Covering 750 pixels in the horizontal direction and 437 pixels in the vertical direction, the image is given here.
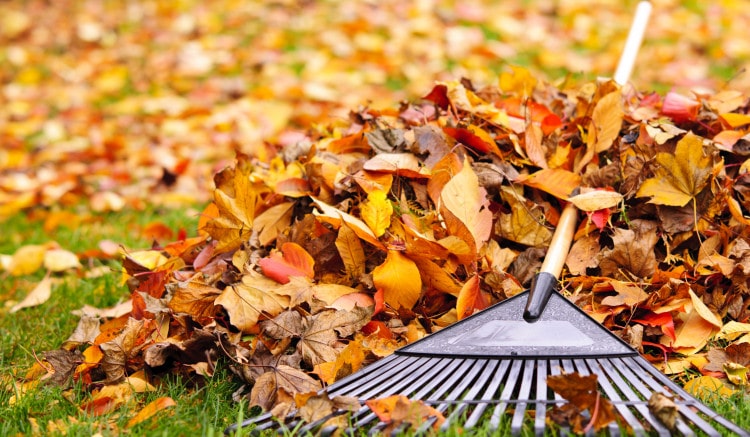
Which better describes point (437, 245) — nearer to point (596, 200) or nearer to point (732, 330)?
point (596, 200)

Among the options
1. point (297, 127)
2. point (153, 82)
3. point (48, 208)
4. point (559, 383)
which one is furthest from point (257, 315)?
point (153, 82)

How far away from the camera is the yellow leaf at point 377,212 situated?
1.78 m

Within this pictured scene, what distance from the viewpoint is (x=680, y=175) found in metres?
1.80

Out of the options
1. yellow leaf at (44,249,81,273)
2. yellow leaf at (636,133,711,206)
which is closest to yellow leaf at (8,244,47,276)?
yellow leaf at (44,249,81,273)

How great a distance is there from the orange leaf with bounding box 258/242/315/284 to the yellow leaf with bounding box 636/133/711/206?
862 mm

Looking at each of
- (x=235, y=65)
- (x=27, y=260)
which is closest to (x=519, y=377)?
(x=27, y=260)

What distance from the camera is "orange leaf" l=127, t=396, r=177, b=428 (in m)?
1.49

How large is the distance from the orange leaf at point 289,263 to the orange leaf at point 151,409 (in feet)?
1.33

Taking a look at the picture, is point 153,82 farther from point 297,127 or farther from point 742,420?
point 742,420

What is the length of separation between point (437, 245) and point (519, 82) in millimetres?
914

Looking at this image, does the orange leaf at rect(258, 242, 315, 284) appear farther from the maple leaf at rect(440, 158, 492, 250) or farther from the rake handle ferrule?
the rake handle ferrule

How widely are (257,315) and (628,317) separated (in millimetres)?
894

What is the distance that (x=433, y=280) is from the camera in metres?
1.76

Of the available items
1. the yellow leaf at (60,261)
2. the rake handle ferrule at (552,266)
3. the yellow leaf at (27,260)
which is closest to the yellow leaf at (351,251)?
the rake handle ferrule at (552,266)
